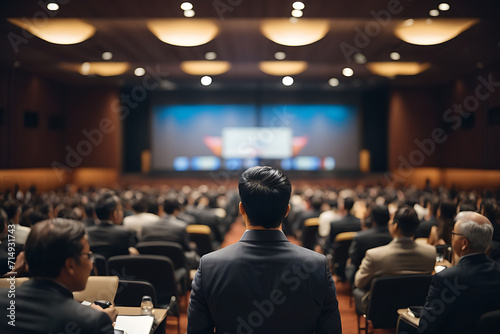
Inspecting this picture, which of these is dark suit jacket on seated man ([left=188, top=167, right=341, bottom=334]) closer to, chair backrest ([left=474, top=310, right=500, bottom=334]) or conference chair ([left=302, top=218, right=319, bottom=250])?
chair backrest ([left=474, top=310, right=500, bottom=334])

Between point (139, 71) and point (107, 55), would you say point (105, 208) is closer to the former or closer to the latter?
point (107, 55)

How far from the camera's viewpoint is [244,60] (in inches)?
464

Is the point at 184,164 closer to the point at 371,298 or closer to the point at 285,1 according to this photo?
the point at 285,1

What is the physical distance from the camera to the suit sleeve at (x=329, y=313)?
1.50 metres

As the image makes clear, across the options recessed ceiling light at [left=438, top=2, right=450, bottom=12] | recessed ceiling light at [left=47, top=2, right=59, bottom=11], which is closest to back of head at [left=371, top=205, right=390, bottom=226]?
→ recessed ceiling light at [left=438, top=2, right=450, bottom=12]

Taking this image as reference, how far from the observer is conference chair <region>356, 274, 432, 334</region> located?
9.43 feet

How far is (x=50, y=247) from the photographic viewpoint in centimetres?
145

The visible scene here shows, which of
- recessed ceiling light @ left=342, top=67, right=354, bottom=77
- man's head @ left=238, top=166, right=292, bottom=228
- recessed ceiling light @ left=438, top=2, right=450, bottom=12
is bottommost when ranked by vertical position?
man's head @ left=238, top=166, right=292, bottom=228

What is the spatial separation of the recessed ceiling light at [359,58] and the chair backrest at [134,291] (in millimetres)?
9383

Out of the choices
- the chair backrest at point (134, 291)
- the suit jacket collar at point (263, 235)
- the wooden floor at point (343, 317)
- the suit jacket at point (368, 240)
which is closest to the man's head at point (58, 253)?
the suit jacket collar at point (263, 235)

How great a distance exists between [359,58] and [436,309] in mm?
9990

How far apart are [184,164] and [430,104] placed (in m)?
10.3

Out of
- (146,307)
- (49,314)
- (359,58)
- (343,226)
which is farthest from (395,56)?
(49,314)

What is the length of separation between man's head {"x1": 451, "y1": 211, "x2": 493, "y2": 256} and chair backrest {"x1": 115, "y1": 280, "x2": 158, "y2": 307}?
2010 mm
